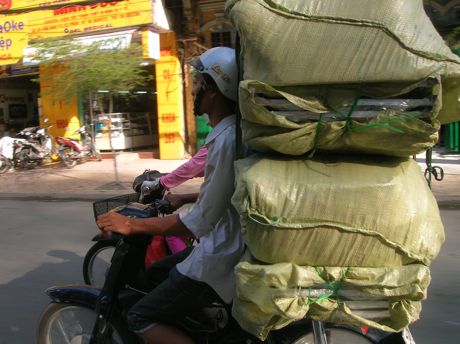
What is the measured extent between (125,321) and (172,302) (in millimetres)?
420

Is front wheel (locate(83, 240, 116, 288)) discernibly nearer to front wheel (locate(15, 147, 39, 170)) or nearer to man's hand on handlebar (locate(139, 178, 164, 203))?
man's hand on handlebar (locate(139, 178, 164, 203))

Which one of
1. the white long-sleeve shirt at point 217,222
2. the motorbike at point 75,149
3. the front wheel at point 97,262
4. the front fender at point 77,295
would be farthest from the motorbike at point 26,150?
the white long-sleeve shirt at point 217,222

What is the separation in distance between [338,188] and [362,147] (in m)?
0.15

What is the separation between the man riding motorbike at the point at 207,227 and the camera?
1.94 m

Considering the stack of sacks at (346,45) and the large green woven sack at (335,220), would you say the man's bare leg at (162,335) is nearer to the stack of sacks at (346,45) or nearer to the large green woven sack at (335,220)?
the large green woven sack at (335,220)

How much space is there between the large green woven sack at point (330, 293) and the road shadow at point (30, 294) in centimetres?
238

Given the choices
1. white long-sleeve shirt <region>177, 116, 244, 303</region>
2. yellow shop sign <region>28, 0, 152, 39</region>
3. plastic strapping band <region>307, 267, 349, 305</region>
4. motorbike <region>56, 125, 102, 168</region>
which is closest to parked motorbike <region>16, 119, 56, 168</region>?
motorbike <region>56, 125, 102, 168</region>

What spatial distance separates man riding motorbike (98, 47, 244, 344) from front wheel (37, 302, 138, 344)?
0.50 metres

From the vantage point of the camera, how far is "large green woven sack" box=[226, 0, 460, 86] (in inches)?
58.4

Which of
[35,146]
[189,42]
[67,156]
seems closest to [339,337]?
[189,42]

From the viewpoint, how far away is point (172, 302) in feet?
A: 6.89

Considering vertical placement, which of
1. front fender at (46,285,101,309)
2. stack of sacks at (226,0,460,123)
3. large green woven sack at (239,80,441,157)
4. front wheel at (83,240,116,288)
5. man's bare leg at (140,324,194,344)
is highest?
stack of sacks at (226,0,460,123)

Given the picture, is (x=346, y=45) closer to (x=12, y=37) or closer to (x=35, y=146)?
(x=35, y=146)

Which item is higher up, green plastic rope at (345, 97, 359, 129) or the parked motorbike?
green plastic rope at (345, 97, 359, 129)
